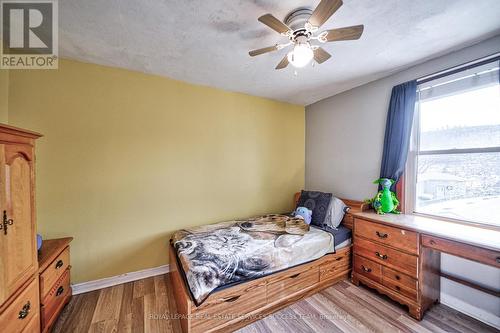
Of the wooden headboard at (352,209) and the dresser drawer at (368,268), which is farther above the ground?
the wooden headboard at (352,209)

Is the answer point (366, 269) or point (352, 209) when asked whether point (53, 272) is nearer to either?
point (366, 269)

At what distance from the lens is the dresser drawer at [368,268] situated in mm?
2076

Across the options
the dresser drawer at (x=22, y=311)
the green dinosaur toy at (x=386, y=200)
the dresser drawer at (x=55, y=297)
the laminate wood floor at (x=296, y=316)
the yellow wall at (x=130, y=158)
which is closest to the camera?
the dresser drawer at (x=22, y=311)

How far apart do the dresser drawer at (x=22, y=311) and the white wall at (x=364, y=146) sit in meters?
3.39

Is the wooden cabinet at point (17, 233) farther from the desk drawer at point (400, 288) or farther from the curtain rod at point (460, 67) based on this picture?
the curtain rod at point (460, 67)

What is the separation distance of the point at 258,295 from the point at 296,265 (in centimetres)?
49

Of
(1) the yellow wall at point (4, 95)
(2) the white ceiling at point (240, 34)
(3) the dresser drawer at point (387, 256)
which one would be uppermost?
(2) the white ceiling at point (240, 34)

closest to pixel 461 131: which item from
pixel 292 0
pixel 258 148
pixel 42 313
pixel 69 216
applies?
pixel 292 0

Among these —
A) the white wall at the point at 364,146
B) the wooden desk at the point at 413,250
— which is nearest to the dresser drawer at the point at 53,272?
the wooden desk at the point at 413,250

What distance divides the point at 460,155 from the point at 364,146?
0.93 meters

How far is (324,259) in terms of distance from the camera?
86.5 inches

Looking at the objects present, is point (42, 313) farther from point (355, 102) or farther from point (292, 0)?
point (355, 102)

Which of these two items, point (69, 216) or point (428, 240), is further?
point (69, 216)

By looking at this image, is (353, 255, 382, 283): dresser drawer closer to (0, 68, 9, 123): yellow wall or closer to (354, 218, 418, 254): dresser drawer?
(354, 218, 418, 254): dresser drawer
